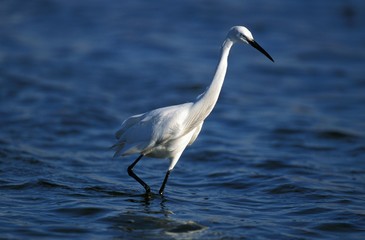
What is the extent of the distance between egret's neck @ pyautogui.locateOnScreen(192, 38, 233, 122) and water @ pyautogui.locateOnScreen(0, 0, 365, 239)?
3.99 feet

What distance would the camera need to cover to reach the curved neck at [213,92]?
7430mm

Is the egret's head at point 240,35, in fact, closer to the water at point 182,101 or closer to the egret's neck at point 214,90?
the egret's neck at point 214,90

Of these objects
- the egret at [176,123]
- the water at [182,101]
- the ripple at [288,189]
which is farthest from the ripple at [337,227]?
the egret at [176,123]

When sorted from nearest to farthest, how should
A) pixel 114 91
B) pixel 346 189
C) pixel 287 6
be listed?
1. pixel 346 189
2. pixel 114 91
3. pixel 287 6

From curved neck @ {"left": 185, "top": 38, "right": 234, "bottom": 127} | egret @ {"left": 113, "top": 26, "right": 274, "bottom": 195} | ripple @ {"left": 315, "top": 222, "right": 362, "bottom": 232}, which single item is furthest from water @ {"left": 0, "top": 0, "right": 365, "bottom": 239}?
curved neck @ {"left": 185, "top": 38, "right": 234, "bottom": 127}

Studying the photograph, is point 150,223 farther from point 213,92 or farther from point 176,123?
point 213,92

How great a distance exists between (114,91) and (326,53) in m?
6.17

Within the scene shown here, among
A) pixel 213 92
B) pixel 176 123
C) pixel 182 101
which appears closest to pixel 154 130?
pixel 176 123

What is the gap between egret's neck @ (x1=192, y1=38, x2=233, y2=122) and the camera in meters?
7.43

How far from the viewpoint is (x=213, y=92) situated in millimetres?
7449

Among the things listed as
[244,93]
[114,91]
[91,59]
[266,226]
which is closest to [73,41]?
[91,59]

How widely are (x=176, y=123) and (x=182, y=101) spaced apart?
6414mm

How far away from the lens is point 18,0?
70.9ft

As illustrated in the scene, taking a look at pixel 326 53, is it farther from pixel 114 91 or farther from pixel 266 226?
pixel 266 226
